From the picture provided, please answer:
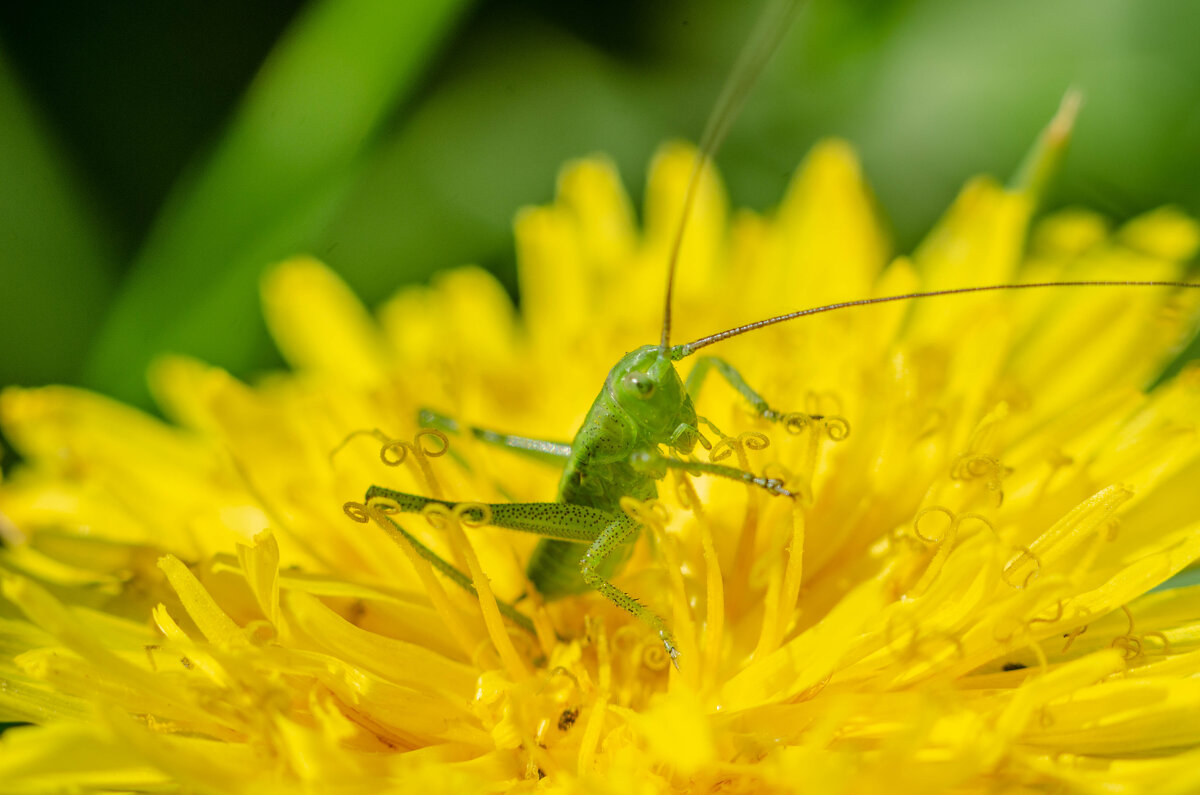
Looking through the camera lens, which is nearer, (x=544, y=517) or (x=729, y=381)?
(x=544, y=517)

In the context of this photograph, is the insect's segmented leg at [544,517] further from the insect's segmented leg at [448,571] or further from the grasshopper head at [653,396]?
the grasshopper head at [653,396]

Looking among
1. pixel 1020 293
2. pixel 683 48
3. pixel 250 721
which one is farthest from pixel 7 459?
pixel 1020 293

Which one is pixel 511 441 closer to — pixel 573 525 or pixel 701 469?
pixel 573 525

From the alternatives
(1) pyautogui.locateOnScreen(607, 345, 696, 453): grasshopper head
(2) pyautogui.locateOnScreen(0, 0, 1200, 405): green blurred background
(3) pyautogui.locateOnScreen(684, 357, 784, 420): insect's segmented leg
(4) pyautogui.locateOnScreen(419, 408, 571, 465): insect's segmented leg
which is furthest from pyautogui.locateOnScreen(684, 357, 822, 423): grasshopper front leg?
(2) pyautogui.locateOnScreen(0, 0, 1200, 405): green blurred background

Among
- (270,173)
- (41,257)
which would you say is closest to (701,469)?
(270,173)

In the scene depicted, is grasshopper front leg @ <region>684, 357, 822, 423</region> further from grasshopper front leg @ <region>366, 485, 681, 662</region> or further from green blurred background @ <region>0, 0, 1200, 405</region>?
green blurred background @ <region>0, 0, 1200, 405</region>

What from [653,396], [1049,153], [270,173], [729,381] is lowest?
[653,396]

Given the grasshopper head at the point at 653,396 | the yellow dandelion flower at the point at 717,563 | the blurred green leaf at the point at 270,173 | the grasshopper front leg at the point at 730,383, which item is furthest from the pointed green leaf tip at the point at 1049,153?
the blurred green leaf at the point at 270,173
